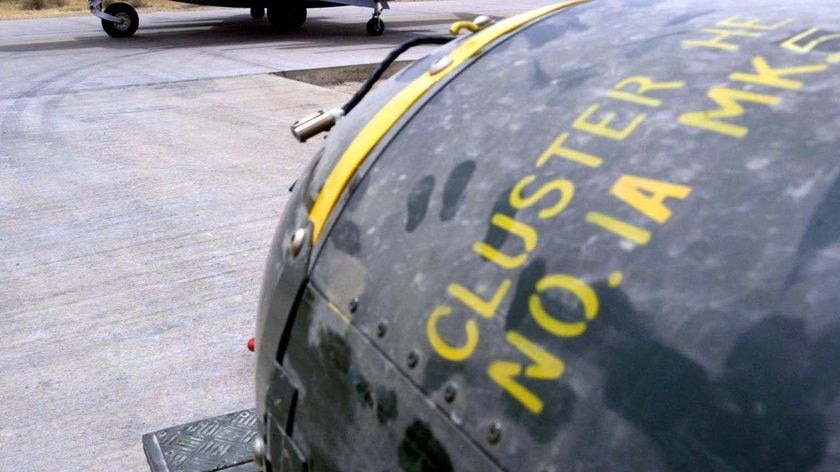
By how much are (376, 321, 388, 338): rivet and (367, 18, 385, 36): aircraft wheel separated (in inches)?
618

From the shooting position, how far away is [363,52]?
48.6 ft

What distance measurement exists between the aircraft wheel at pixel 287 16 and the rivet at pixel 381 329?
16567 millimetres

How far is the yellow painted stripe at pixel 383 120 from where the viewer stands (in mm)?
1854

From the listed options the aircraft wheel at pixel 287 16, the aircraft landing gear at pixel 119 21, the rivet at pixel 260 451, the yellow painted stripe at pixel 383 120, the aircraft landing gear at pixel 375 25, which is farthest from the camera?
the aircraft wheel at pixel 287 16

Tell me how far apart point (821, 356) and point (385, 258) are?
75 cm

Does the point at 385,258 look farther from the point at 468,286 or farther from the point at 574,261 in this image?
the point at 574,261

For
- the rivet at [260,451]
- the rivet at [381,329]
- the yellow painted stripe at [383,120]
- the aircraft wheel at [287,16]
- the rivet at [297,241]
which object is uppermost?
the yellow painted stripe at [383,120]

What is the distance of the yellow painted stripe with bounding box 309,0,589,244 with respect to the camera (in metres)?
1.85

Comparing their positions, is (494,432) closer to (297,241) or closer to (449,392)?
(449,392)

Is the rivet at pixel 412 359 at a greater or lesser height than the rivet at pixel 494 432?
lesser

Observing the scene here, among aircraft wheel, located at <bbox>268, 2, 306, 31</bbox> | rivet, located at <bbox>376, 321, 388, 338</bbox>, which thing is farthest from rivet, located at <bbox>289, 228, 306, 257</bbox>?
aircraft wheel, located at <bbox>268, 2, 306, 31</bbox>

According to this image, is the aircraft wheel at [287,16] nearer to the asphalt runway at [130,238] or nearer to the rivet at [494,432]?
the asphalt runway at [130,238]

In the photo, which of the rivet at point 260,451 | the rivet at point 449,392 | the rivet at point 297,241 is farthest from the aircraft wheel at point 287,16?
the rivet at point 449,392

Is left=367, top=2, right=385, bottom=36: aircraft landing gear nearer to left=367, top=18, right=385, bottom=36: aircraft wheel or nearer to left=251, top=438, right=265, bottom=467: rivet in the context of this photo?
left=367, top=18, right=385, bottom=36: aircraft wheel
